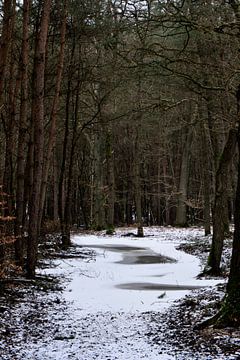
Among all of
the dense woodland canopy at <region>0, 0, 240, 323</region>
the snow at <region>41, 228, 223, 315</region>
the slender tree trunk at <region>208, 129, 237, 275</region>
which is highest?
the dense woodland canopy at <region>0, 0, 240, 323</region>

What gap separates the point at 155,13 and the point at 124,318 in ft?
17.4

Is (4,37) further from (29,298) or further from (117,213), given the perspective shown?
(117,213)

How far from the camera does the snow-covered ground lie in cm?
650

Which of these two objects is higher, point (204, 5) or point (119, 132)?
point (119, 132)

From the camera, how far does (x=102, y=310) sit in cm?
934

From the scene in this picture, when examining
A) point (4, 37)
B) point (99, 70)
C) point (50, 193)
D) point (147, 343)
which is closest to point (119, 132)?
point (50, 193)

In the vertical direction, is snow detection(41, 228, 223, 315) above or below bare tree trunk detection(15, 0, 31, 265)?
below

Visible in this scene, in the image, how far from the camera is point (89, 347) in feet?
22.0

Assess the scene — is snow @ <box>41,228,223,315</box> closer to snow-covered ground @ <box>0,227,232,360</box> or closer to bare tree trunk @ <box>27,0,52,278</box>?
snow-covered ground @ <box>0,227,232,360</box>

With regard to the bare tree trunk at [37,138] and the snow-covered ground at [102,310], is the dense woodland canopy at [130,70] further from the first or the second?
the snow-covered ground at [102,310]

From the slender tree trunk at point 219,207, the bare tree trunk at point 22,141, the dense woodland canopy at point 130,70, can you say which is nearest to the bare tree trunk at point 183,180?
the dense woodland canopy at point 130,70

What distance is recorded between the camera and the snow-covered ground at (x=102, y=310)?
21.3ft

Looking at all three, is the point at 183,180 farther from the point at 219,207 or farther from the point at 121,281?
the point at 121,281

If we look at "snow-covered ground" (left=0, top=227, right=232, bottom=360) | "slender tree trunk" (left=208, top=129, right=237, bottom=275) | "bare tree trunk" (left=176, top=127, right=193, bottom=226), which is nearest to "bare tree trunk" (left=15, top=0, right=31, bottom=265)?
"snow-covered ground" (left=0, top=227, right=232, bottom=360)
